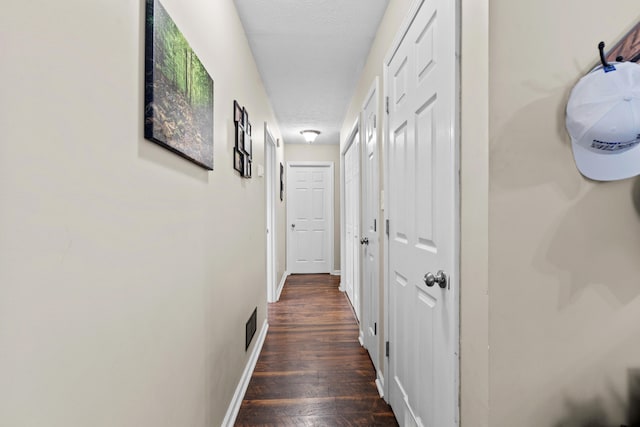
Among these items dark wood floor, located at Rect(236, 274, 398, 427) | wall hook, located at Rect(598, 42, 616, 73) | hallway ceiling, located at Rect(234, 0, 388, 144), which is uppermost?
hallway ceiling, located at Rect(234, 0, 388, 144)

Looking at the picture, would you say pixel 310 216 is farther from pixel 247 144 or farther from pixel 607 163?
pixel 607 163

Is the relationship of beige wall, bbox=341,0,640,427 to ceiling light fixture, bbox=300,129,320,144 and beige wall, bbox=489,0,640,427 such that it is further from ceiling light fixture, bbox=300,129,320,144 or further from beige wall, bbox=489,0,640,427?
ceiling light fixture, bbox=300,129,320,144

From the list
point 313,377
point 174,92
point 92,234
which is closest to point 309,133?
point 313,377

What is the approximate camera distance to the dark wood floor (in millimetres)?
1768

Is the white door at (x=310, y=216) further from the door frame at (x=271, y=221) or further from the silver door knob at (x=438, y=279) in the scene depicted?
the silver door knob at (x=438, y=279)

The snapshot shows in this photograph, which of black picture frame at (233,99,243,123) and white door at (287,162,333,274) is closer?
black picture frame at (233,99,243,123)

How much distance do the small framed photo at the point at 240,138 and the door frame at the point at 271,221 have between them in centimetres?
171

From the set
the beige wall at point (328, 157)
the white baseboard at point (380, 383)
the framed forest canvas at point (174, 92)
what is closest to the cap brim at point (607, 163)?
the framed forest canvas at point (174, 92)

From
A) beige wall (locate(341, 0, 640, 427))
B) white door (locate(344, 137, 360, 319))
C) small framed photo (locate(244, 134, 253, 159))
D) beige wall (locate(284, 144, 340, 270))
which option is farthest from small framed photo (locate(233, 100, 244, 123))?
beige wall (locate(284, 144, 340, 270))

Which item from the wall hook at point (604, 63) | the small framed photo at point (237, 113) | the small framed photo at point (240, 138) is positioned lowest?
the wall hook at point (604, 63)

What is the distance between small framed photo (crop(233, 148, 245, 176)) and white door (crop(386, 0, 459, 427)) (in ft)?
3.04

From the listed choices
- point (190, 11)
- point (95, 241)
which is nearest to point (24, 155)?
point (95, 241)

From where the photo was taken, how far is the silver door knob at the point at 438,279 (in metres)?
1.10

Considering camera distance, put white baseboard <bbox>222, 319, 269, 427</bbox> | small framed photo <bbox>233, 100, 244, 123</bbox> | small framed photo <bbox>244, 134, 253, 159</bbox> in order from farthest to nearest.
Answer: small framed photo <bbox>244, 134, 253, 159</bbox> < small framed photo <bbox>233, 100, 244, 123</bbox> < white baseboard <bbox>222, 319, 269, 427</bbox>
